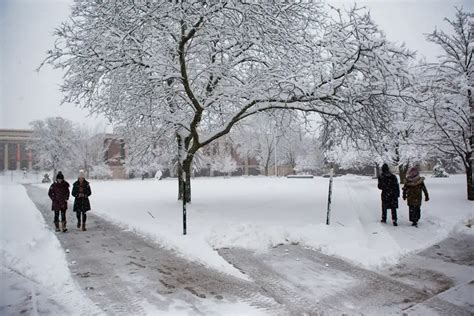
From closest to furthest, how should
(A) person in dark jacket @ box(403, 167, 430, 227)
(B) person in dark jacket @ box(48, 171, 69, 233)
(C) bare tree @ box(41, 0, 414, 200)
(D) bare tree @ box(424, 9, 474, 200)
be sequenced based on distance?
(C) bare tree @ box(41, 0, 414, 200) → (B) person in dark jacket @ box(48, 171, 69, 233) → (A) person in dark jacket @ box(403, 167, 430, 227) → (D) bare tree @ box(424, 9, 474, 200)

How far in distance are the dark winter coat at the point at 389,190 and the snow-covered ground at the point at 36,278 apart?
814cm

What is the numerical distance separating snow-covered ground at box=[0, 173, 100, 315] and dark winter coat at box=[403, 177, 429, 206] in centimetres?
845

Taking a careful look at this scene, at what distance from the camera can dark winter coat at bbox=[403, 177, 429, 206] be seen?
31.2 feet

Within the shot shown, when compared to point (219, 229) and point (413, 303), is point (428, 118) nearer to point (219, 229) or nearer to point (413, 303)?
point (219, 229)

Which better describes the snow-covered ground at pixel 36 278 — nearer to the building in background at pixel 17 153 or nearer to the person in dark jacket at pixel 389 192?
the person in dark jacket at pixel 389 192

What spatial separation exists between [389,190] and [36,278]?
343 inches

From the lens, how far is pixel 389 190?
970 centimetres

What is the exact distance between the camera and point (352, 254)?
6.79 metres

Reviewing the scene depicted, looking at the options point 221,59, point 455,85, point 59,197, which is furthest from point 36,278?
point 455,85

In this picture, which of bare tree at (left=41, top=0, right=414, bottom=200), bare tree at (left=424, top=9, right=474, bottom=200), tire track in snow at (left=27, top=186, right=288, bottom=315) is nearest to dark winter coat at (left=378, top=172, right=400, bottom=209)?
bare tree at (left=41, top=0, right=414, bottom=200)

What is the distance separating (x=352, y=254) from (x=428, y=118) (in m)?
10.8

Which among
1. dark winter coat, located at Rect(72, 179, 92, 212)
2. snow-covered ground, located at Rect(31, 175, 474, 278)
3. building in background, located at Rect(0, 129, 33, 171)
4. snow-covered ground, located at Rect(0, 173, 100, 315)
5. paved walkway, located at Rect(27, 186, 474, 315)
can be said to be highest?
building in background, located at Rect(0, 129, 33, 171)

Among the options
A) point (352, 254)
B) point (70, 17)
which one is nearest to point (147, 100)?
point (70, 17)

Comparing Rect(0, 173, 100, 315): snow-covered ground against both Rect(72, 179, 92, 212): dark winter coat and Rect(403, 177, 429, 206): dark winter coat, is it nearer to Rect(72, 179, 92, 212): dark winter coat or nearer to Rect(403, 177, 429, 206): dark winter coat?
Rect(72, 179, 92, 212): dark winter coat
